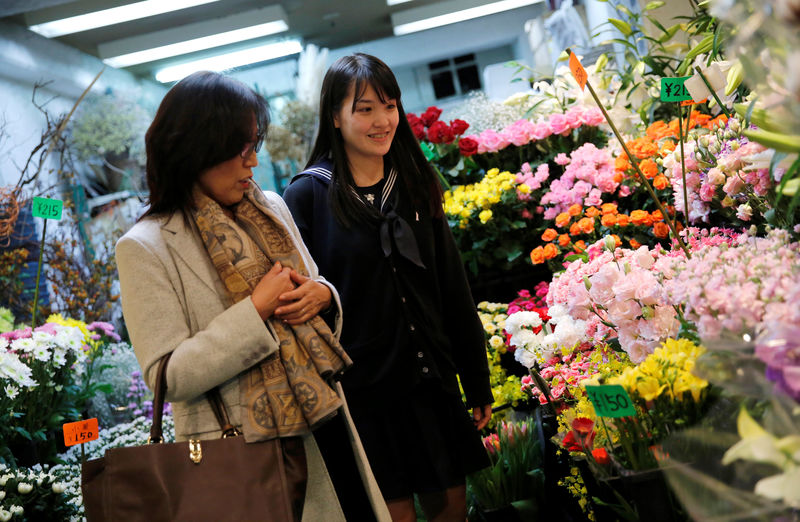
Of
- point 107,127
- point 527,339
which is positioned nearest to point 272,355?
point 527,339

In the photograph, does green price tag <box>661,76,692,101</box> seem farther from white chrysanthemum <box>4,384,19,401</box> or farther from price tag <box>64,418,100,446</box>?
white chrysanthemum <box>4,384,19,401</box>

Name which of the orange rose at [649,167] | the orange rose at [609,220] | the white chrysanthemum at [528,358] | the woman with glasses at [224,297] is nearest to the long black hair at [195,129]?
the woman with glasses at [224,297]

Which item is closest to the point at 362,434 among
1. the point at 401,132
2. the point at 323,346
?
the point at 323,346

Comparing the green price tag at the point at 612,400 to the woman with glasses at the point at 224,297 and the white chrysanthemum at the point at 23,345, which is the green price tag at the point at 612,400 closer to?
the woman with glasses at the point at 224,297

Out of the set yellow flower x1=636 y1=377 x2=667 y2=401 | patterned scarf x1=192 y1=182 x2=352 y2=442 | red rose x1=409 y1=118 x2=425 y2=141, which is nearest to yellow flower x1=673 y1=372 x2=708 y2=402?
yellow flower x1=636 y1=377 x2=667 y2=401

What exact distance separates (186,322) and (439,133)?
211 cm

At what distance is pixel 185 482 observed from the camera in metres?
1.26

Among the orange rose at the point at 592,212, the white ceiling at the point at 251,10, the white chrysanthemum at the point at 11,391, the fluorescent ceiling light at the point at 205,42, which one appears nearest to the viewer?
the white chrysanthemum at the point at 11,391

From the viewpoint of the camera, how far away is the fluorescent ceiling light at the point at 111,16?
4883 mm

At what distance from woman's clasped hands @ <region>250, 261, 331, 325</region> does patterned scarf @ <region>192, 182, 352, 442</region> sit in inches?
0.8

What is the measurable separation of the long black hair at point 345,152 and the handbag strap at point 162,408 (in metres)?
0.66

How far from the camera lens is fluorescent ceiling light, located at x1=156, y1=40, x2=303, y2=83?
5.11m

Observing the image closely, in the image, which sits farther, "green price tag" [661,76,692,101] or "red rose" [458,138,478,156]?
"red rose" [458,138,478,156]

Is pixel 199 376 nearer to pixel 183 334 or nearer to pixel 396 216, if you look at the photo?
pixel 183 334
